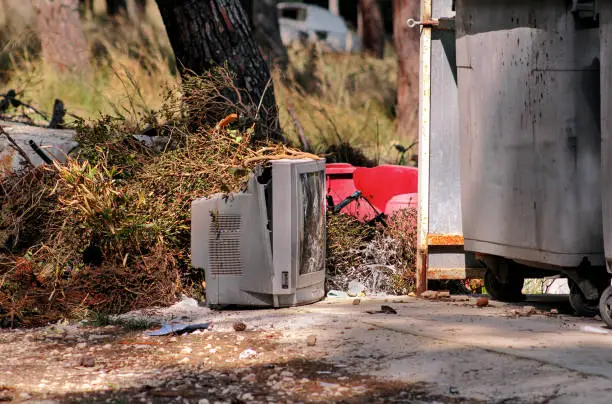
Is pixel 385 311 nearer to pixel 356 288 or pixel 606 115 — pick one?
pixel 356 288

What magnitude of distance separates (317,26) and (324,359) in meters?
25.4

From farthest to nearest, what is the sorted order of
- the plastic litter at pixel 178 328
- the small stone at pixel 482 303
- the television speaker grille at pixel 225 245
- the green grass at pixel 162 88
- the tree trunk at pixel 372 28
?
the tree trunk at pixel 372 28
the green grass at pixel 162 88
the small stone at pixel 482 303
the television speaker grille at pixel 225 245
the plastic litter at pixel 178 328

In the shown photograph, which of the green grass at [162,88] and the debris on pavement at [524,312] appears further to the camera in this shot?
the green grass at [162,88]

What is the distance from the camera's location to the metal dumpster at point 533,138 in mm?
5395

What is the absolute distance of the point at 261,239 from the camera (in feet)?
19.4

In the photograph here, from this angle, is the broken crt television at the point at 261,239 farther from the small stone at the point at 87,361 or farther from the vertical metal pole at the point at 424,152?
the small stone at the point at 87,361

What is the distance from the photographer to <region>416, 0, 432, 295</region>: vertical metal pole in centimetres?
666

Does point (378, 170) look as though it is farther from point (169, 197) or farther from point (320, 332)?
point (320, 332)

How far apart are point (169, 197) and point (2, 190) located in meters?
1.08

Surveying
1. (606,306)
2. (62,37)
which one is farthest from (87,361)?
(62,37)

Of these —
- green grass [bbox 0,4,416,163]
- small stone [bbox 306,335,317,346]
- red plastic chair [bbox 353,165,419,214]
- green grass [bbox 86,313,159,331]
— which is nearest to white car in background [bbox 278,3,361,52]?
green grass [bbox 0,4,416,163]

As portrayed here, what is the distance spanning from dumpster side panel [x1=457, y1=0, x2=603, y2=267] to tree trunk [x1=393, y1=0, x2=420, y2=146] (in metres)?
6.59

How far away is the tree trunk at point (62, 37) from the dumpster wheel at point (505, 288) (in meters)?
7.87

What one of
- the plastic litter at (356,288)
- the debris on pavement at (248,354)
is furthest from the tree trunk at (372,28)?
the debris on pavement at (248,354)
